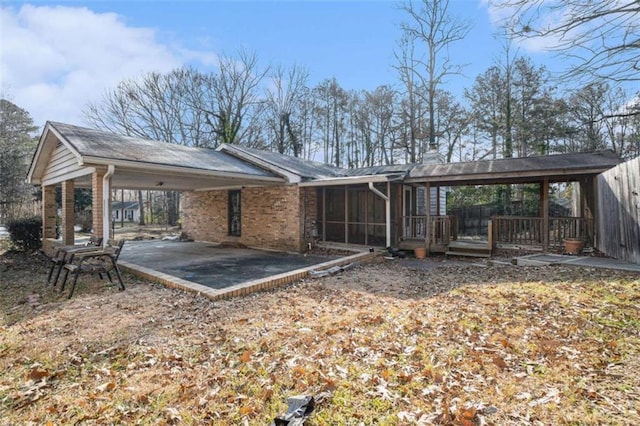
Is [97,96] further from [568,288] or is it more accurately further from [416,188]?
[568,288]

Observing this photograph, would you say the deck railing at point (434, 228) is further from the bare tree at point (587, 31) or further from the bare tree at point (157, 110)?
the bare tree at point (157, 110)

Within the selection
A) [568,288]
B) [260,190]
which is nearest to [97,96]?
[260,190]

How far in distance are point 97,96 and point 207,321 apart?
1048 inches

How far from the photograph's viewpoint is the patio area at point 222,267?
240 inches

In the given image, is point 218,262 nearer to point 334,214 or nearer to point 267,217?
point 267,217

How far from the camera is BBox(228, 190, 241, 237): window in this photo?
41.7 ft

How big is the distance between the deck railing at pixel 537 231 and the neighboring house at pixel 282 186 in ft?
0.21

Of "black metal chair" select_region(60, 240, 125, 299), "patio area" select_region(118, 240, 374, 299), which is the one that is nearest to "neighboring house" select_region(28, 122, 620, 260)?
"black metal chair" select_region(60, 240, 125, 299)

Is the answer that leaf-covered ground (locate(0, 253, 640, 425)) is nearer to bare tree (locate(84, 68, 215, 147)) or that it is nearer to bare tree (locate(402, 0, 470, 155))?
bare tree (locate(402, 0, 470, 155))

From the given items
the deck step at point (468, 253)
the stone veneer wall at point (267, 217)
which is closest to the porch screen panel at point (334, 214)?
the stone veneer wall at point (267, 217)

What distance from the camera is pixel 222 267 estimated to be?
8039mm

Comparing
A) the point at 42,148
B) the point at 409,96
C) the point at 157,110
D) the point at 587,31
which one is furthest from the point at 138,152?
the point at 157,110

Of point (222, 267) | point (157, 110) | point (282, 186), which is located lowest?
point (222, 267)

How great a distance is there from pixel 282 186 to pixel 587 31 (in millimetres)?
8462
